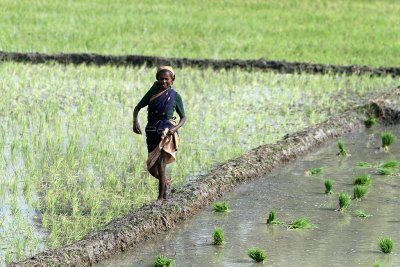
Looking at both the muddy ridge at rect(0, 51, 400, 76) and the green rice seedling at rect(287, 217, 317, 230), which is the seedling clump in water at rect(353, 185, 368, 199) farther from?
the muddy ridge at rect(0, 51, 400, 76)

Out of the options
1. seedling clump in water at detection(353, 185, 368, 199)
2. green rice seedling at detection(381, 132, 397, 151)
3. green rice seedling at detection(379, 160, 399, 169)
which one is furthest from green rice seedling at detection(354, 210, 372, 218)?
green rice seedling at detection(381, 132, 397, 151)

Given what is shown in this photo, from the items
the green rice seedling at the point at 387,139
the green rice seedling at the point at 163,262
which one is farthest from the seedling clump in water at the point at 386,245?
the green rice seedling at the point at 387,139

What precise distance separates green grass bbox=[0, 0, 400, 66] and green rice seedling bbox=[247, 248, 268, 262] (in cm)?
925

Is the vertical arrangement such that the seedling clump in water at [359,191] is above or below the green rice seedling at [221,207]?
above

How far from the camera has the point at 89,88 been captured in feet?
37.5

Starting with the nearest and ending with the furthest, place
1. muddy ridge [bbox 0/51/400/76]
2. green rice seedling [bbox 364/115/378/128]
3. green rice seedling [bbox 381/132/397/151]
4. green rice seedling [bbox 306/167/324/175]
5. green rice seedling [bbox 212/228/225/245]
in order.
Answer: green rice seedling [bbox 212/228/225/245], green rice seedling [bbox 306/167/324/175], green rice seedling [bbox 381/132/397/151], green rice seedling [bbox 364/115/378/128], muddy ridge [bbox 0/51/400/76]

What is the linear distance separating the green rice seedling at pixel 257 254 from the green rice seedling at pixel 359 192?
176 cm

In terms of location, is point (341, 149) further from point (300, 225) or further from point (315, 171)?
point (300, 225)

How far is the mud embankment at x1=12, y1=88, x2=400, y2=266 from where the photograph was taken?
5160 millimetres

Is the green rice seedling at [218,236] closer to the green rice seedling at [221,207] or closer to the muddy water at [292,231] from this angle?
the muddy water at [292,231]

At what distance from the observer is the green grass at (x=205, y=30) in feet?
48.6

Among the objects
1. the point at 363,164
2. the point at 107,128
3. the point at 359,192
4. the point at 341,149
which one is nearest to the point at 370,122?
the point at 341,149

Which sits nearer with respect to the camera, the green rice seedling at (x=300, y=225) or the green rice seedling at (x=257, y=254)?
the green rice seedling at (x=257, y=254)

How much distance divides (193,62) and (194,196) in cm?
737
